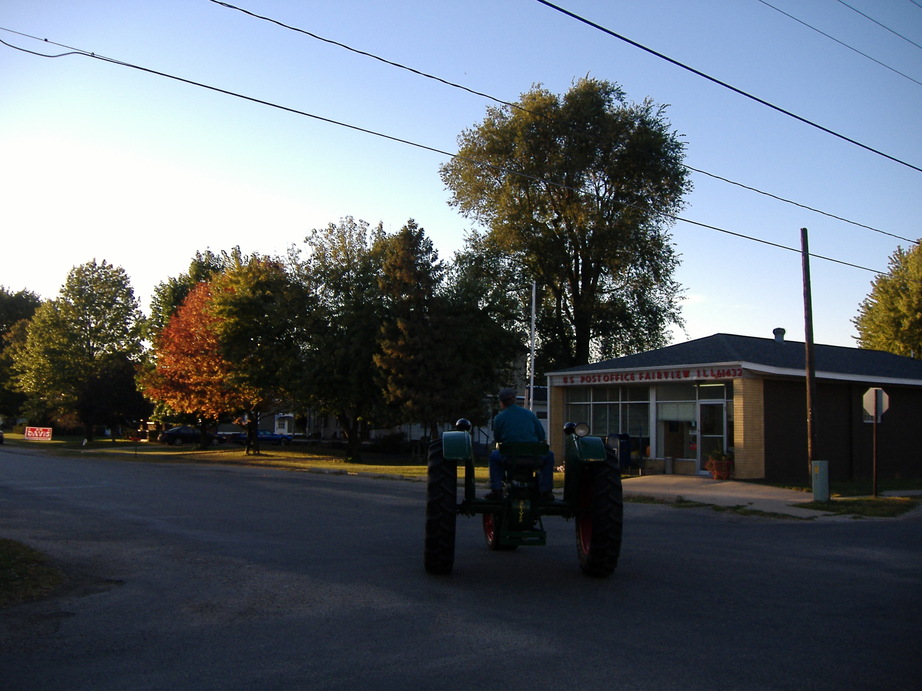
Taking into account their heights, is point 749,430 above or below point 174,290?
below

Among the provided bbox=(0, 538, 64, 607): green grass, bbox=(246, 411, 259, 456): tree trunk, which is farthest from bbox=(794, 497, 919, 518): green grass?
bbox=(246, 411, 259, 456): tree trunk

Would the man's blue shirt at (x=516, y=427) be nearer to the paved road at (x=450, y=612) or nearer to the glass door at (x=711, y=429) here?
the paved road at (x=450, y=612)

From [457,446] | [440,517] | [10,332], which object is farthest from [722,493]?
[10,332]

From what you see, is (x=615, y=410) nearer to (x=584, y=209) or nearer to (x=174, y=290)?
(x=584, y=209)

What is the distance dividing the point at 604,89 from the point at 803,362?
2224 centimetres

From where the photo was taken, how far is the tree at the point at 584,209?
42656 mm

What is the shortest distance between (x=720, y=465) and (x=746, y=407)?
1.97m

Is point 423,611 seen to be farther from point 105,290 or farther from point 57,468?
point 105,290

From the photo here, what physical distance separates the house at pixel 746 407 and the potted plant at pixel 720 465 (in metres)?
0.27

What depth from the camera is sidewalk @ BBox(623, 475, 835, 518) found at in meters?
18.9

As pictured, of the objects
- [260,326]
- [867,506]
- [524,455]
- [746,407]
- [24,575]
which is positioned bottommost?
[24,575]

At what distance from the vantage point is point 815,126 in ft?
56.7

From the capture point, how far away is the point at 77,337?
69.9 m

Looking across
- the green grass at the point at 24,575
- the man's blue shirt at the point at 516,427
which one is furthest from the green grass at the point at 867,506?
the green grass at the point at 24,575
